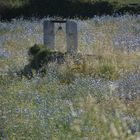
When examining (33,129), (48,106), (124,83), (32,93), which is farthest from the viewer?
(124,83)

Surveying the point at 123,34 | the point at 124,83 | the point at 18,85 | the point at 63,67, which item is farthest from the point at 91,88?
the point at 123,34

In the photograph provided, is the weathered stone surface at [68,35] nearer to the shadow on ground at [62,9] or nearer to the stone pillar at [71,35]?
the stone pillar at [71,35]

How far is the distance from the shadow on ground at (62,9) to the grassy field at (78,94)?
919cm

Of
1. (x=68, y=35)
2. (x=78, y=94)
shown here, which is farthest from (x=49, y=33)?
(x=78, y=94)

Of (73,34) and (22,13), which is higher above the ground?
(73,34)

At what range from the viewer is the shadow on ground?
24625 mm

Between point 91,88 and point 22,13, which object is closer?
point 91,88

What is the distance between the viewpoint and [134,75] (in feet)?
29.2

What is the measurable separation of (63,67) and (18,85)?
1723 millimetres

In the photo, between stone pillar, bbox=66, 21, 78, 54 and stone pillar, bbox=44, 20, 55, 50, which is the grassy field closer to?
stone pillar, bbox=66, 21, 78, 54

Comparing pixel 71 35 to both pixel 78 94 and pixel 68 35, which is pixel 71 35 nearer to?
pixel 68 35

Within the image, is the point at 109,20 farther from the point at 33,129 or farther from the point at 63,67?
the point at 33,129

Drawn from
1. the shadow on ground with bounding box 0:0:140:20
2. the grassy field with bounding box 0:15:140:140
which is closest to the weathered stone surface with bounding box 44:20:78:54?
the grassy field with bounding box 0:15:140:140

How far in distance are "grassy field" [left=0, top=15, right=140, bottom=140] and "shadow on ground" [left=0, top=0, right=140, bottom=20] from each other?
30.1ft
